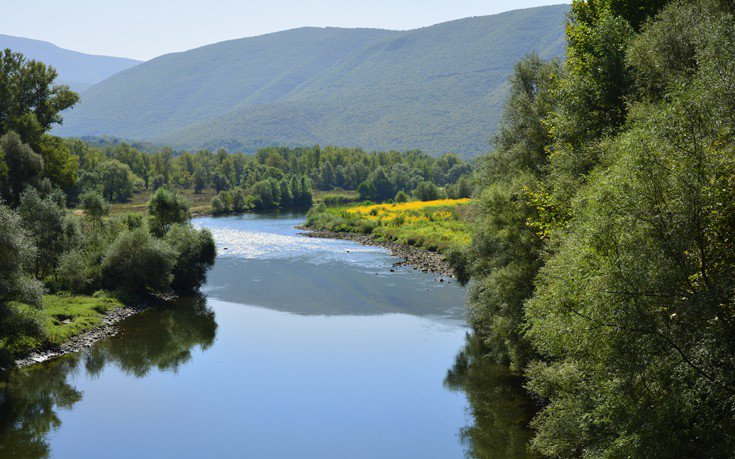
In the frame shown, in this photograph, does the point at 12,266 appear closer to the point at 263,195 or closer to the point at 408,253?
the point at 408,253

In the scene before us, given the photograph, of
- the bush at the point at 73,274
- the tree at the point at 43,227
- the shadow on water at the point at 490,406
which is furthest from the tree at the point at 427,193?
the shadow on water at the point at 490,406

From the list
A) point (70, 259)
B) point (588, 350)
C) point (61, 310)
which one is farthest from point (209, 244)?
point (588, 350)

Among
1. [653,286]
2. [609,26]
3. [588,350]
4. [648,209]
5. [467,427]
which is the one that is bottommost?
[467,427]

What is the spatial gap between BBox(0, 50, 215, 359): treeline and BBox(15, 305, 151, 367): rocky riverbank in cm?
109

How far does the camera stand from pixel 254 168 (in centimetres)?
17912

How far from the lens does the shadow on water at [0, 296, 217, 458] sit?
26.9m

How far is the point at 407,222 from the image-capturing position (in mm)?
93500

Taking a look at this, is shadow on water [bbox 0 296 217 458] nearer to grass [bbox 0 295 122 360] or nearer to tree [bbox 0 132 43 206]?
grass [bbox 0 295 122 360]

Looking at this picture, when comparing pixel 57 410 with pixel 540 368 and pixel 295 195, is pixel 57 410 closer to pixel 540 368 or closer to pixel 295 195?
pixel 540 368

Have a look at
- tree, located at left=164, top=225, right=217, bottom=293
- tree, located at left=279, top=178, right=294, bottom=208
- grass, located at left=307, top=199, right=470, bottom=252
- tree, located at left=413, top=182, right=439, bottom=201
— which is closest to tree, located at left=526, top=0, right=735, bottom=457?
tree, located at left=164, top=225, right=217, bottom=293

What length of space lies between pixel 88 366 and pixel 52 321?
590cm

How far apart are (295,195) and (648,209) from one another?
439 feet

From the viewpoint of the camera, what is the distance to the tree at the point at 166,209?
58.3m

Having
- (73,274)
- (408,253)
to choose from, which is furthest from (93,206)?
(408,253)
